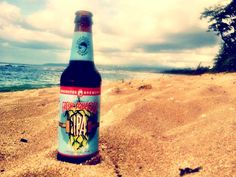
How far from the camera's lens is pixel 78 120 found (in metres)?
2.91

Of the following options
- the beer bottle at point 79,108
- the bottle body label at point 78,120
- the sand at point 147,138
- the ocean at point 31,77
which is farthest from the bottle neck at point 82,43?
the ocean at point 31,77

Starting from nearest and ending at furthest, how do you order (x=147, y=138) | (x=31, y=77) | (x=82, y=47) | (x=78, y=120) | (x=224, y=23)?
(x=78, y=120) → (x=82, y=47) → (x=147, y=138) → (x=224, y=23) → (x=31, y=77)

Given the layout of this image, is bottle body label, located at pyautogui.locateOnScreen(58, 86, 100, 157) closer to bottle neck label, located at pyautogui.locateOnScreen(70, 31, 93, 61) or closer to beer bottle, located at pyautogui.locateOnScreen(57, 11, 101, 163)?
beer bottle, located at pyautogui.locateOnScreen(57, 11, 101, 163)

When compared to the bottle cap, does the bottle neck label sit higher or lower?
lower

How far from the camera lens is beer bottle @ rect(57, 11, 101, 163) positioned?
2.91 m

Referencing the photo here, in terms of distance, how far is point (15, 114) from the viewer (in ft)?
20.3

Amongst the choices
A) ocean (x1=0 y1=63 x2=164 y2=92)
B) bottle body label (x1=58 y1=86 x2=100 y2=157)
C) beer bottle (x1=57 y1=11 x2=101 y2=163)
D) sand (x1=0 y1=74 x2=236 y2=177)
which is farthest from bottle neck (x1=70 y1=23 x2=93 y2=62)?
ocean (x1=0 y1=63 x2=164 y2=92)

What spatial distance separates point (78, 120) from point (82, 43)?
2.58 ft

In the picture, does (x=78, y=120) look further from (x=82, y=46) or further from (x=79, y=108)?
(x=82, y=46)

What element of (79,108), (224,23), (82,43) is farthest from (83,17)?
(224,23)

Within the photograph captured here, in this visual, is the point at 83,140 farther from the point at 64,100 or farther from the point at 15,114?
the point at 15,114

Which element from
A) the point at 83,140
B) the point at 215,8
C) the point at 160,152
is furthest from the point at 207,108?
the point at 215,8

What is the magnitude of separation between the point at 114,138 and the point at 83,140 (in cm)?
105

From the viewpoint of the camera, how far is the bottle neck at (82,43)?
3027mm
